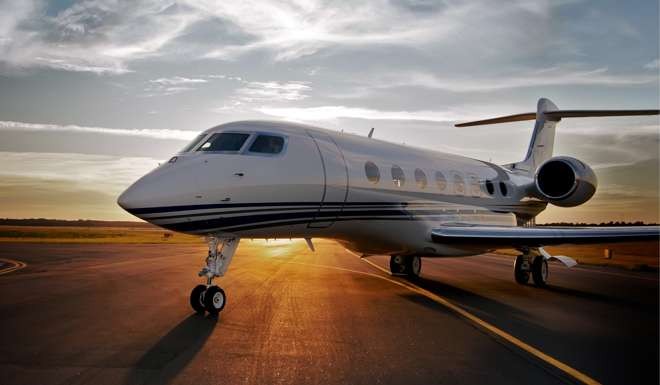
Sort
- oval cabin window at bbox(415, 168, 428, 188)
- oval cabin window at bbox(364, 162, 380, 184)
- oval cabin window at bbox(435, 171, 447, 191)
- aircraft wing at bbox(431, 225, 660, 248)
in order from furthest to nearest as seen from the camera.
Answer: oval cabin window at bbox(435, 171, 447, 191), oval cabin window at bbox(415, 168, 428, 188), aircraft wing at bbox(431, 225, 660, 248), oval cabin window at bbox(364, 162, 380, 184)

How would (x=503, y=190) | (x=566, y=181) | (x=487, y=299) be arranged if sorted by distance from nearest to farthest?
1. (x=487, y=299)
2. (x=566, y=181)
3. (x=503, y=190)

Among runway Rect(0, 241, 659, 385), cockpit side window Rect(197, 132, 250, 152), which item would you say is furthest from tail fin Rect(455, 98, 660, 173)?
cockpit side window Rect(197, 132, 250, 152)

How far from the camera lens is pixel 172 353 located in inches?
226

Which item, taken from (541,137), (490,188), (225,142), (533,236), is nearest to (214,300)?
(225,142)

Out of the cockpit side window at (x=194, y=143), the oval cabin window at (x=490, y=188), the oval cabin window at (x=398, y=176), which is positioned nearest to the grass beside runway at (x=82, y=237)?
the oval cabin window at (x=490, y=188)

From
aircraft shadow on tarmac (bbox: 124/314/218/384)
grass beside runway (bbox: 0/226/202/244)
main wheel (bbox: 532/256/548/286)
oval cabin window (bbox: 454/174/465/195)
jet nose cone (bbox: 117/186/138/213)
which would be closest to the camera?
aircraft shadow on tarmac (bbox: 124/314/218/384)

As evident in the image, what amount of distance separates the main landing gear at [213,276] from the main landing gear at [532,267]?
8558 mm

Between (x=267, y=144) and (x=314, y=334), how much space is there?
12.0ft

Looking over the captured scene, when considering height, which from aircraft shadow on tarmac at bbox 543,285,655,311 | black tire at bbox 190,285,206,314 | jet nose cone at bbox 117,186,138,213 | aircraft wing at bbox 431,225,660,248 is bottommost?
aircraft shadow on tarmac at bbox 543,285,655,311

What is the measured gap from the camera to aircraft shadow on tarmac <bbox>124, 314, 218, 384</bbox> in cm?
485

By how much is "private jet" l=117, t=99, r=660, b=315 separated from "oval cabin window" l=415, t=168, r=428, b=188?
0.02 m

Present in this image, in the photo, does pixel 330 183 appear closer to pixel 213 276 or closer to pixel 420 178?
pixel 213 276

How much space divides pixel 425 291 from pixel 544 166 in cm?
623

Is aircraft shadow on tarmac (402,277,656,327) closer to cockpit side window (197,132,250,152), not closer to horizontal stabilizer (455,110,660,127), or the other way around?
cockpit side window (197,132,250,152)
